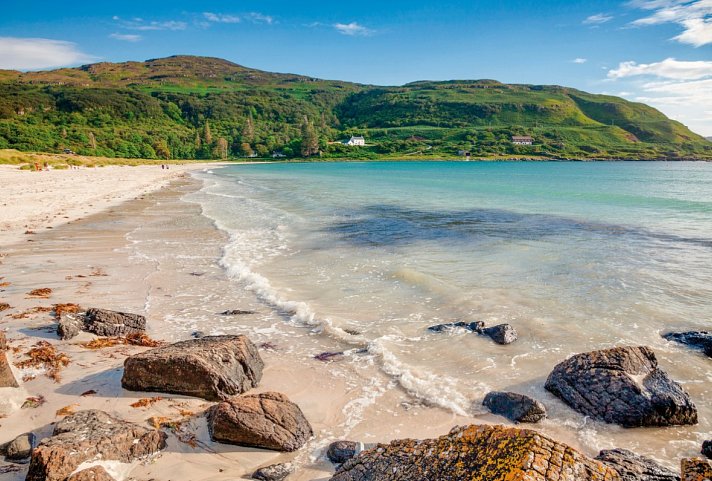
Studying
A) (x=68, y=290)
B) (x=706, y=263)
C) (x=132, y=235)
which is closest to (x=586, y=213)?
(x=706, y=263)

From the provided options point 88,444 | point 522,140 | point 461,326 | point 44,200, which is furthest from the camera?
point 522,140

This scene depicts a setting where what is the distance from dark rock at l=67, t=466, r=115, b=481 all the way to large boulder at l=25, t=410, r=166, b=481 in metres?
0.26

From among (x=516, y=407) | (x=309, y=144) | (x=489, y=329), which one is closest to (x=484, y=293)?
(x=489, y=329)

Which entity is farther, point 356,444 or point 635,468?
point 356,444

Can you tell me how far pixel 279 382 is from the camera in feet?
25.7

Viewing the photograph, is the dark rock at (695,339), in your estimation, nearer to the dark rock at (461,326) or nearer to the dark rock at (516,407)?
the dark rock at (461,326)

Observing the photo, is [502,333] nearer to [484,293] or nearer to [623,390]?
[623,390]

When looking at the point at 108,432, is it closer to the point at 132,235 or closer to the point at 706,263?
the point at 132,235

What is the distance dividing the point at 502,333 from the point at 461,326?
1097mm

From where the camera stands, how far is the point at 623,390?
271 inches

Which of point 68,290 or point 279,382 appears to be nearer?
point 279,382

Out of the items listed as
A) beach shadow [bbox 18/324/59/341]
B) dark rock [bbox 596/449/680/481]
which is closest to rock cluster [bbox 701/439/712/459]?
dark rock [bbox 596/449/680/481]

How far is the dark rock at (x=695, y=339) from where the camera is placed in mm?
9550

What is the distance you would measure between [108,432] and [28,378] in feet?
10.4
